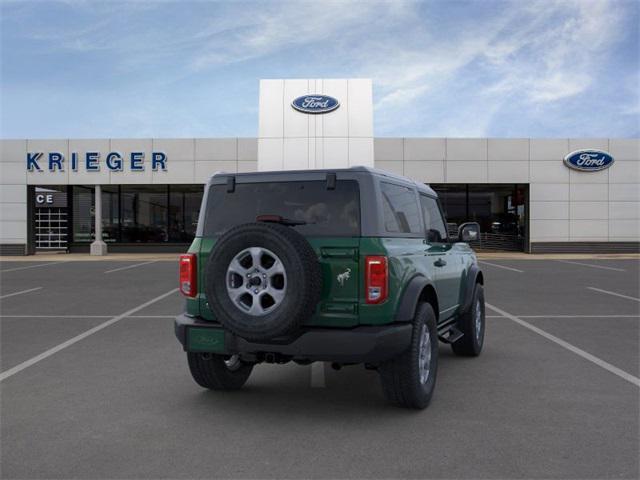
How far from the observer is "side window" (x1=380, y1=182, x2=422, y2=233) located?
4609 millimetres

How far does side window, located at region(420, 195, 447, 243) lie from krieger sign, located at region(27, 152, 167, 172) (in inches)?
988

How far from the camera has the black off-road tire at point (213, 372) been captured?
16.3 ft

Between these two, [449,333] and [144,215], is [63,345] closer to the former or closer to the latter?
[449,333]

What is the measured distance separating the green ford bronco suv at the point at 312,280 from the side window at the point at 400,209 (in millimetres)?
17

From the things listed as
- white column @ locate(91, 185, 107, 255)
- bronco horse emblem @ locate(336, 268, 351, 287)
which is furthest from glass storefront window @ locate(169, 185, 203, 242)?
bronco horse emblem @ locate(336, 268, 351, 287)

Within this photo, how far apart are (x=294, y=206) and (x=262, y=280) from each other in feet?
2.24

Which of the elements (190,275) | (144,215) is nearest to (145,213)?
(144,215)

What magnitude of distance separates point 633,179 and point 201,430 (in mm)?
30198

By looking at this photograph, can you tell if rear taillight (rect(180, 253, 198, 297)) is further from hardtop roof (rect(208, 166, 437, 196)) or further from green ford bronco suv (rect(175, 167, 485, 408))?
hardtop roof (rect(208, 166, 437, 196))

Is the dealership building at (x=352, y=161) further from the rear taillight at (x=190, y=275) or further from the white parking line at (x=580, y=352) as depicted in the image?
the rear taillight at (x=190, y=275)

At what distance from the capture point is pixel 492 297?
12.1 m

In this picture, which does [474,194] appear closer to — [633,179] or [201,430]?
[633,179]

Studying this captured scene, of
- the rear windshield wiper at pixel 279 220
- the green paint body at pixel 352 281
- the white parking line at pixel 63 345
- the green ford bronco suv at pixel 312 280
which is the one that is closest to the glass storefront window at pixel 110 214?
the white parking line at pixel 63 345

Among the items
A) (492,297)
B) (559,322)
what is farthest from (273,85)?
(559,322)
